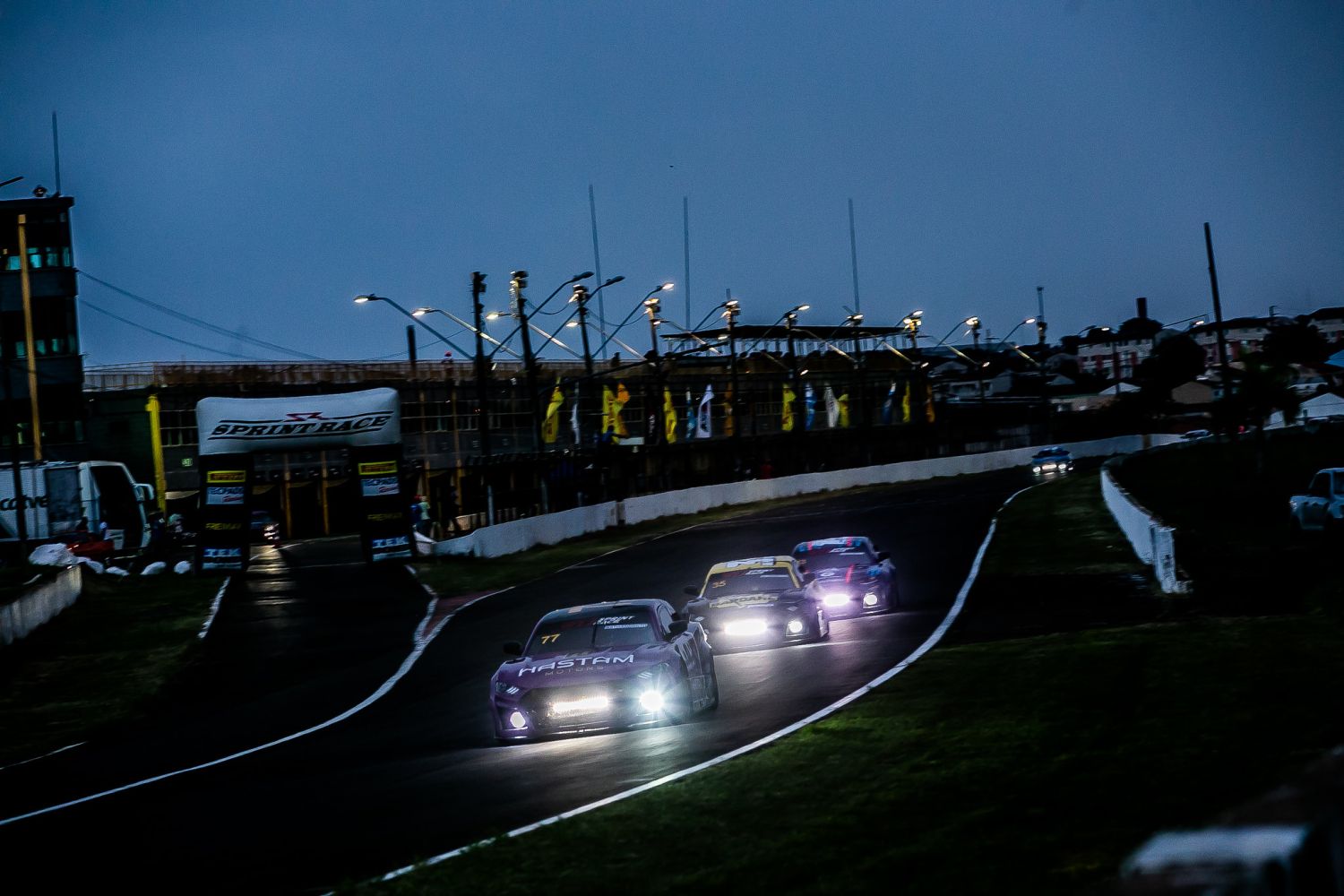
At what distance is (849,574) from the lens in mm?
25047

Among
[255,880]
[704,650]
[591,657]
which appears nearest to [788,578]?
[704,650]

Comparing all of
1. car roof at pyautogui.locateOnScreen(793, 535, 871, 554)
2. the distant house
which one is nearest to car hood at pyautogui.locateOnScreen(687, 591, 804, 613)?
car roof at pyautogui.locateOnScreen(793, 535, 871, 554)

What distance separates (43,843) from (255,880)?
2.89 m

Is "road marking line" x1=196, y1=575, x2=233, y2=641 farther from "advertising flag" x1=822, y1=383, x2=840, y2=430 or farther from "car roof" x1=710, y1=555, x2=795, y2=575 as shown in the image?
"advertising flag" x1=822, y1=383, x2=840, y2=430

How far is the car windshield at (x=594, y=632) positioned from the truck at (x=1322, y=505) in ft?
62.9

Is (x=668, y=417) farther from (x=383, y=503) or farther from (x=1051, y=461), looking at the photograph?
(x=383, y=503)

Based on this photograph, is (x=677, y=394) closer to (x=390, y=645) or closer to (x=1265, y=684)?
(x=390, y=645)

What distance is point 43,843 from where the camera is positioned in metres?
10.7

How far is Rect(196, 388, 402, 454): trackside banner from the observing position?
35.8m

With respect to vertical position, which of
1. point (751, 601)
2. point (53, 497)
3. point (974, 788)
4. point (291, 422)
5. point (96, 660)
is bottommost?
point (96, 660)

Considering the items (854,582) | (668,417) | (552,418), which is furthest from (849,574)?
(668,417)

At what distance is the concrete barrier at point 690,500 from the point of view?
4331 centimetres

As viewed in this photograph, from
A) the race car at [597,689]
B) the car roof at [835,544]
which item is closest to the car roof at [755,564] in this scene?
the car roof at [835,544]

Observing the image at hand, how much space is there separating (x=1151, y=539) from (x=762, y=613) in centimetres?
915
